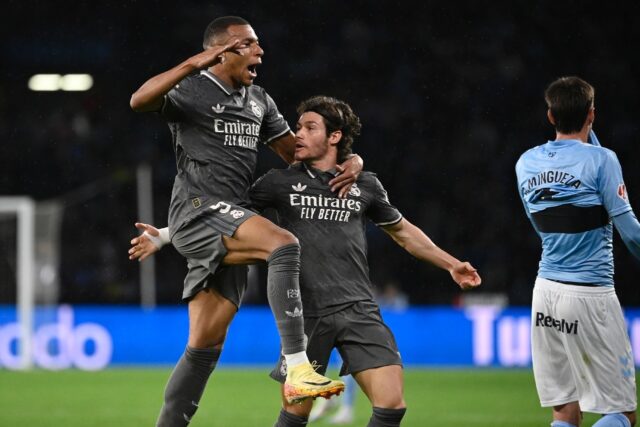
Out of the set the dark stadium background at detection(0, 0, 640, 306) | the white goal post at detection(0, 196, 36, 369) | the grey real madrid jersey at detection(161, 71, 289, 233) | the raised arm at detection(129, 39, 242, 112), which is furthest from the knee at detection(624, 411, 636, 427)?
the dark stadium background at detection(0, 0, 640, 306)

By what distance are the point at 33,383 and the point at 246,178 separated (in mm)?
8534

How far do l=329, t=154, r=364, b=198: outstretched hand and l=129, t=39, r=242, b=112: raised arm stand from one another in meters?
0.81

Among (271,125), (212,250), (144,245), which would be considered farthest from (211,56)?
(144,245)

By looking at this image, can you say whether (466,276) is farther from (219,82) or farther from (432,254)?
(219,82)

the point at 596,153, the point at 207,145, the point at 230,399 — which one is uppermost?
the point at 207,145

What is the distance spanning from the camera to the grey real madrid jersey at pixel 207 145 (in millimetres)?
5219

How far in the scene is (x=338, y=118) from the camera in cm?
539

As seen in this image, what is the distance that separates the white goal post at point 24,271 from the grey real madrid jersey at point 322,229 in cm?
1069

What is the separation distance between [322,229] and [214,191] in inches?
22.0

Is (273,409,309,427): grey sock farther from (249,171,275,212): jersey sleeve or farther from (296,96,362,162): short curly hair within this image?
(296,96,362,162): short curly hair

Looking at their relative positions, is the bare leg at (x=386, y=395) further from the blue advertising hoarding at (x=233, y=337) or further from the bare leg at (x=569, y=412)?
the blue advertising hoarding at (x=233, y=337)

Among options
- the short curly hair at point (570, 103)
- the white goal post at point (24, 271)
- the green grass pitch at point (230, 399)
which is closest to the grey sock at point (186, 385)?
the short curly hair at point (570, 103)

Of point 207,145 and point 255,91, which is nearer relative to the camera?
point 207,145

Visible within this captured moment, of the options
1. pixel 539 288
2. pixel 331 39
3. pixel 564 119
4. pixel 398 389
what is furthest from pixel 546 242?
pixel 331 39
